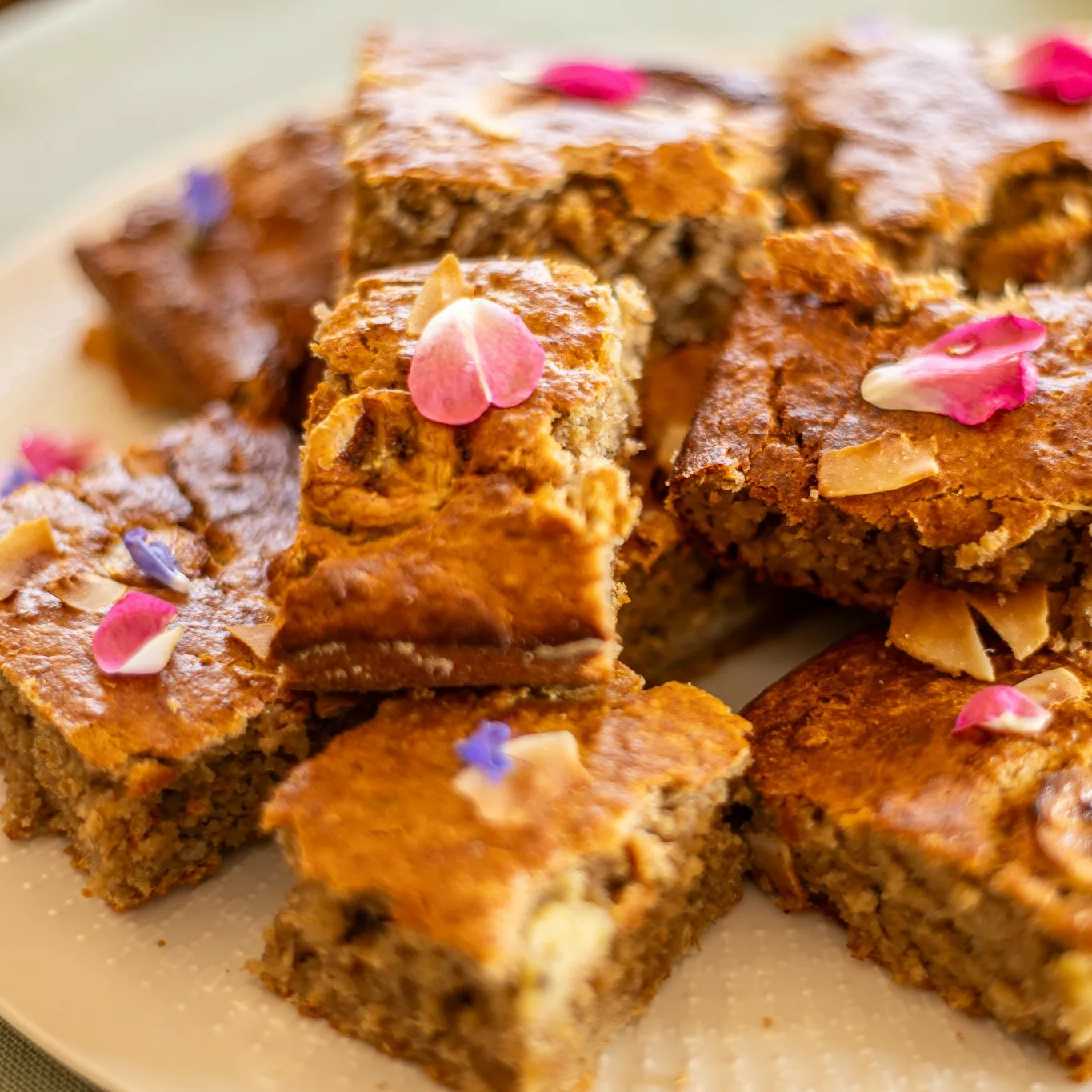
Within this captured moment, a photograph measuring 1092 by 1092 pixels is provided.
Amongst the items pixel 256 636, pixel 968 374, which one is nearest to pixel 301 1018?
pixel 256 636

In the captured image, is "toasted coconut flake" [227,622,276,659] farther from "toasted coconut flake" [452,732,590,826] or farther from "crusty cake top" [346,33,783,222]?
"crusty cake top" [346,33,783,222]

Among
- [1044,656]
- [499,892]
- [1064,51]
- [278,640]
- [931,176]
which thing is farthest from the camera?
[1064,51]

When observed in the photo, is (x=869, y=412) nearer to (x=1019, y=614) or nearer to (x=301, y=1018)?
(x=1019, y=614)

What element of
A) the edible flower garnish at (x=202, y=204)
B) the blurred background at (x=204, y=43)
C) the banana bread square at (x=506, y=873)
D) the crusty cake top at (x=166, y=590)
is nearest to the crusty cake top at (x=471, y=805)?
the banana bread square at (x=506, y=873)

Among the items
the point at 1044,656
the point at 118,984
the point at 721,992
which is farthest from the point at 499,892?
the point at 1044,656

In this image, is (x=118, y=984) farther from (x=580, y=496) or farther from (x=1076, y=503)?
(x=1076, y=503)

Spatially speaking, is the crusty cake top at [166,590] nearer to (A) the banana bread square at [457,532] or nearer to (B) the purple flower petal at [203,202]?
(A) the banana bread square at [457,532]

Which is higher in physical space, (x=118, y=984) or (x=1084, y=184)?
(x=1084, y=184)
